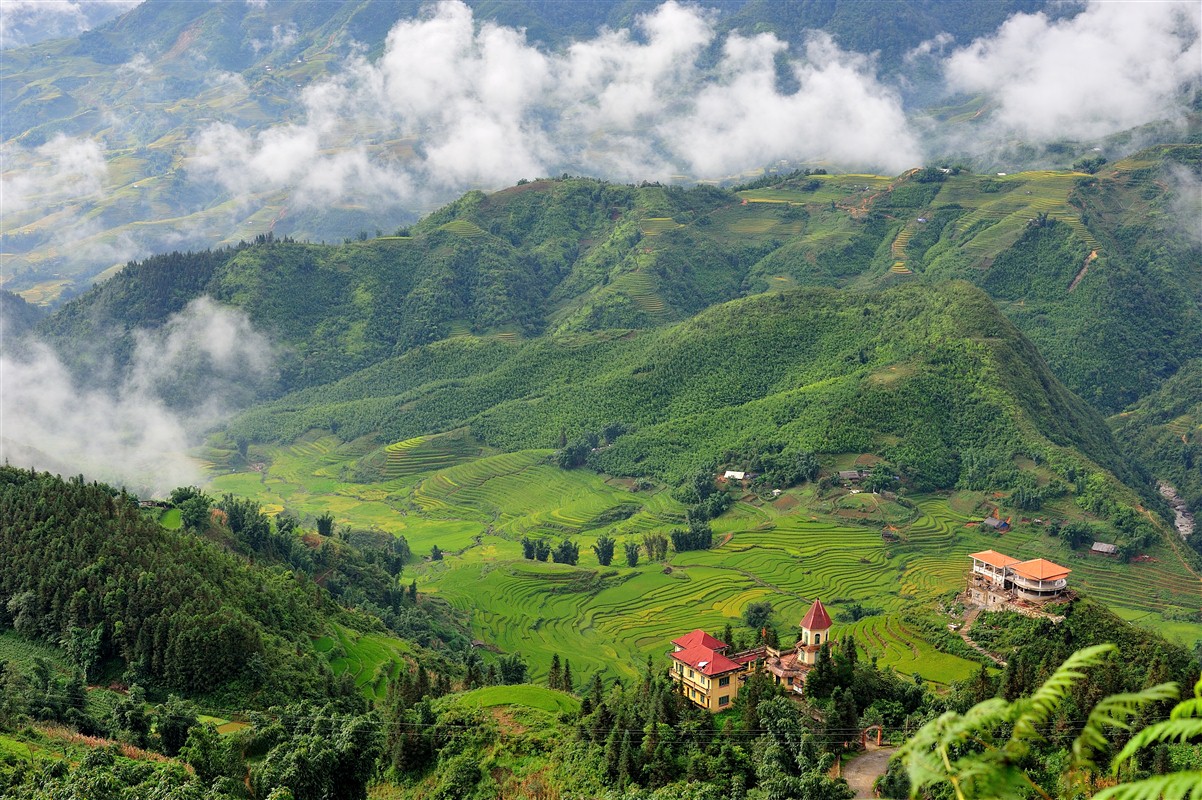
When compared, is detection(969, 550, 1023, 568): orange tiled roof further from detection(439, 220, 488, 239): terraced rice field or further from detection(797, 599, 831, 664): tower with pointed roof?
detection(439, 220, 488, 239): terraced rice field

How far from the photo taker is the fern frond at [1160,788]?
6.96 metres

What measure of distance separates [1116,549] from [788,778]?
58269 mm

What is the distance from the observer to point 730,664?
132 feet

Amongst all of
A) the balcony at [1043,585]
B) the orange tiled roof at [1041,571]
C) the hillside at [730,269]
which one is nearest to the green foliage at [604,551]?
the orange tiled roof at [1041,571]

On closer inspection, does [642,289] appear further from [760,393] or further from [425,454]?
[425,454]

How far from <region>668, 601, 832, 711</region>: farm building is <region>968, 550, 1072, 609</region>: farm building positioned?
15.2 meters

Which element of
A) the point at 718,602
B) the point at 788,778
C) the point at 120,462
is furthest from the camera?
the point at 120,462

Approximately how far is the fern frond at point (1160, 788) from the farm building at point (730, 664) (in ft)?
108

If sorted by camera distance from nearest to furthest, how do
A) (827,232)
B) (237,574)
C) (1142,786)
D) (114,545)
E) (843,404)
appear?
(1142,786)
(114,545)
(237,574)
(843,404)
(827,232)

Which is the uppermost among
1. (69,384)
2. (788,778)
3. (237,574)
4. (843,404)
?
(69,384)

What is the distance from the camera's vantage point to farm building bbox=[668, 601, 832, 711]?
39.8 m

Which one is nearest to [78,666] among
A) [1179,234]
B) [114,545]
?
[114,545]

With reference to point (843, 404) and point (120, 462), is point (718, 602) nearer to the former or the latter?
point (843, 404)

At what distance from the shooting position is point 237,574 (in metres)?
54.8
